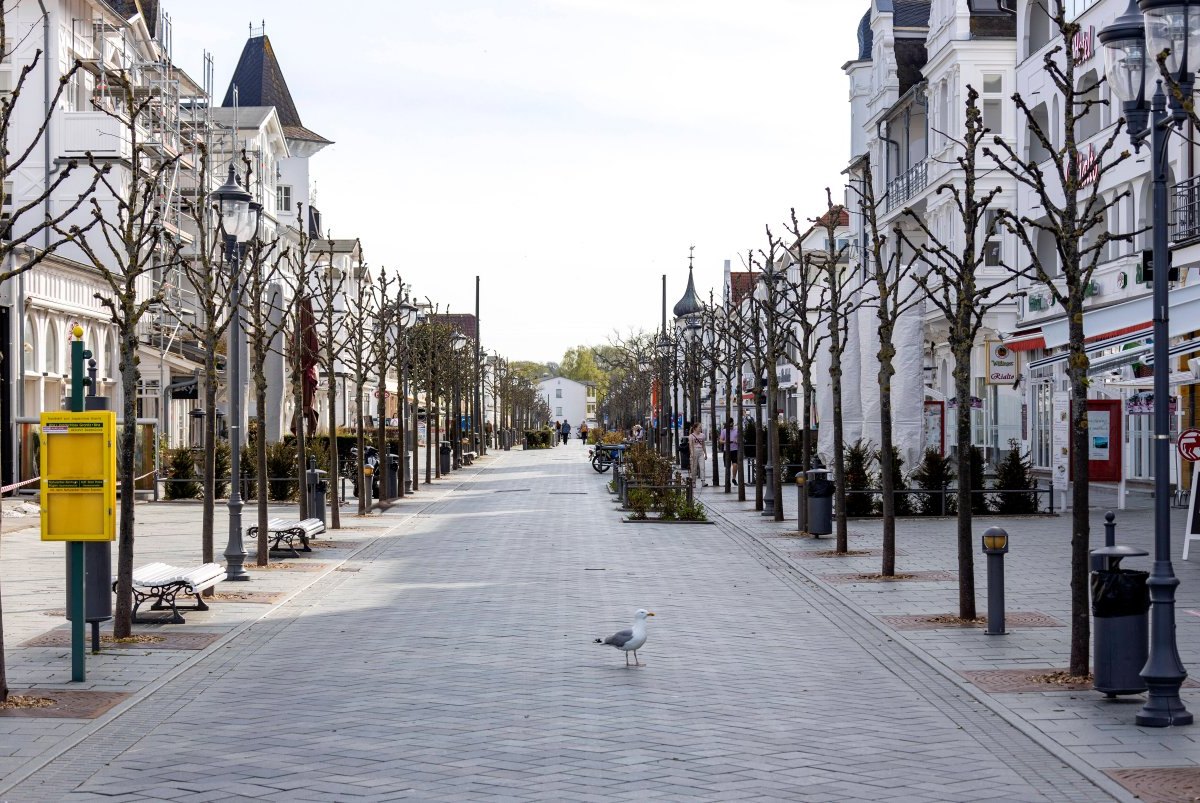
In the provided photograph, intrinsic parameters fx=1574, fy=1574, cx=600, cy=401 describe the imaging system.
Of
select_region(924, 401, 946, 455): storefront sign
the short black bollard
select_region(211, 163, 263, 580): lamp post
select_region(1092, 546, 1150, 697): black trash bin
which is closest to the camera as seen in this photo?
select_region(1092, 546, 1150, 697): black trash bin

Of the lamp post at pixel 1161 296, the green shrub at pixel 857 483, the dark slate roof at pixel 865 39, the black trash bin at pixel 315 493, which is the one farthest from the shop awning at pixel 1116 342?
the dark slate roof at pixel 865 39

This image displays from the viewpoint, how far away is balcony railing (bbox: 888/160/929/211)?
1865 inches

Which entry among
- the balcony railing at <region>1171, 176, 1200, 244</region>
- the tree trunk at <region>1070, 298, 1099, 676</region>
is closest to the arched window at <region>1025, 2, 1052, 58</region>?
the balcony railing at <region>1171, 176, 1200, 244</region>

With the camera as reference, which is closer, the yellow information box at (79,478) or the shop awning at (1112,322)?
the yellow information box at (79,478)

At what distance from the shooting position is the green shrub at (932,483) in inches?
1094

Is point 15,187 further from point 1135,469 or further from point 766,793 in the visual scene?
point 766,793

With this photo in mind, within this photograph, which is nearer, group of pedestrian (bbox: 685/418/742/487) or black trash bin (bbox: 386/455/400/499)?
black trash bin (bbox: 386/455/400/499)

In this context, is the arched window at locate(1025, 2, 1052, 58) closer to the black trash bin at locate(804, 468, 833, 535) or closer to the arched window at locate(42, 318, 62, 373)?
the black trash bin at locate(804, 468, 833, 535)

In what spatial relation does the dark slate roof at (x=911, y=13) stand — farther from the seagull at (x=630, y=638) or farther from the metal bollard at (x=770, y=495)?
the seagull at (x=630, y=638)

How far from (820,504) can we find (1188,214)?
29.0ft

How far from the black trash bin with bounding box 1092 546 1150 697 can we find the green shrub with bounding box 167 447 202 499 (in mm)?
25771

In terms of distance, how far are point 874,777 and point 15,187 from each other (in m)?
40.0

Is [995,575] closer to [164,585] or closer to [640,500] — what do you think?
[164,585]

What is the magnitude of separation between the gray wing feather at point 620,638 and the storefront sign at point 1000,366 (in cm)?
2251
